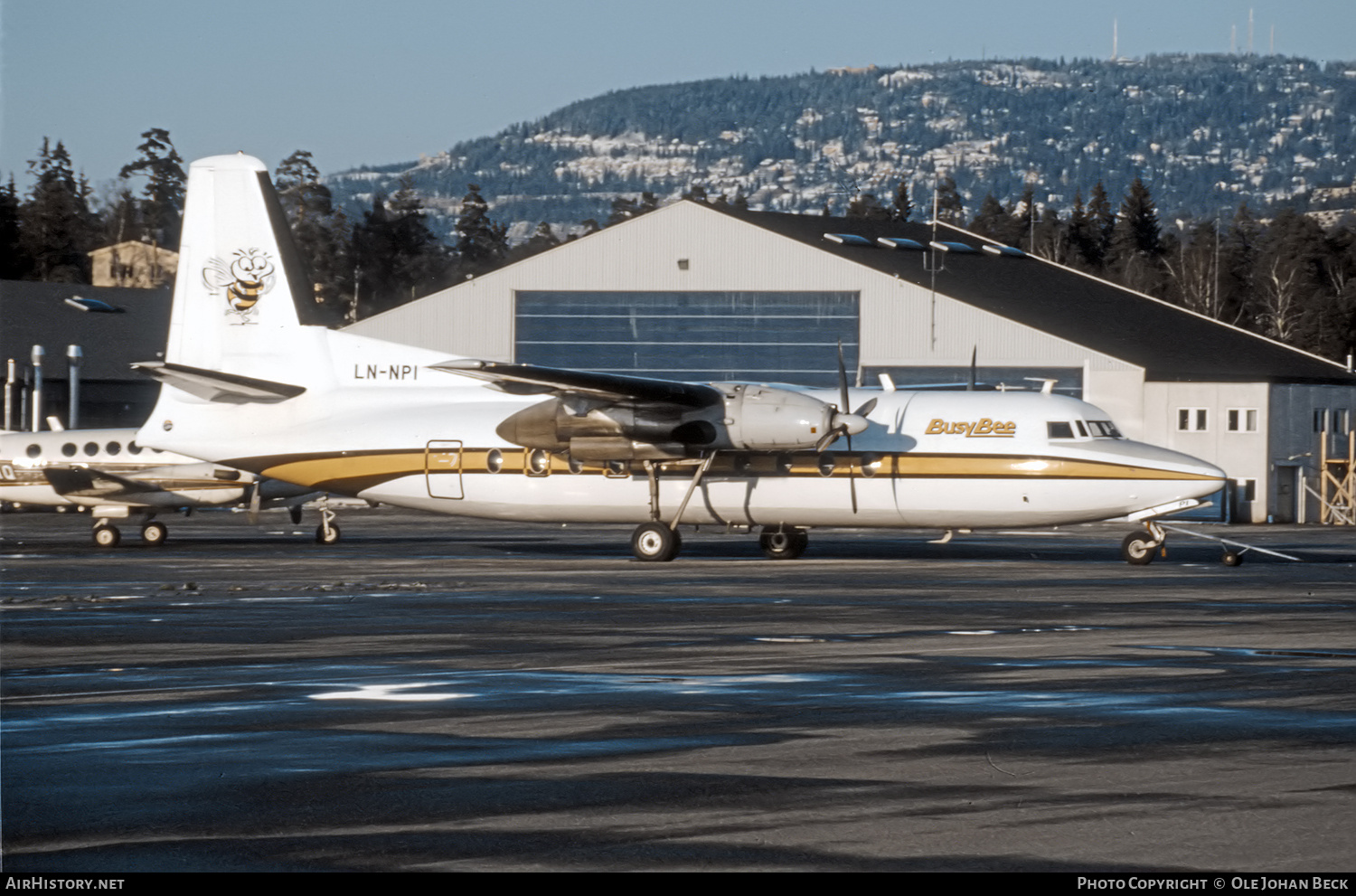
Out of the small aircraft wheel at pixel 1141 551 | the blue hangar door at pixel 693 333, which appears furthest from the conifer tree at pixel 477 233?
the small aircraft wheel at pixel 1141 551

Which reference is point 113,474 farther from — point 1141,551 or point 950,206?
point 950,206

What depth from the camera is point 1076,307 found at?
190 ft

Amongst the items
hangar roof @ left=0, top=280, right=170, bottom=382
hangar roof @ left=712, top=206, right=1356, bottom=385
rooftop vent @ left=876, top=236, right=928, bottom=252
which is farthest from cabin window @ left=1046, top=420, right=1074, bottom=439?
hangar roof @ left=0, top=280, right=170, bottom=382

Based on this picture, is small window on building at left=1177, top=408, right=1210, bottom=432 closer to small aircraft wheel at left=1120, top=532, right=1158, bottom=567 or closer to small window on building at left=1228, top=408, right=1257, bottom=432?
small window on building at left=1228, top=408, right=1257, bottom=432

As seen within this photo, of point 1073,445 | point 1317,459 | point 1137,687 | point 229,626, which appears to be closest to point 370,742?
point 1137,687

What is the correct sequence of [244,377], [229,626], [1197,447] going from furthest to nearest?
[1197,447]
[244,377]
[229,626]

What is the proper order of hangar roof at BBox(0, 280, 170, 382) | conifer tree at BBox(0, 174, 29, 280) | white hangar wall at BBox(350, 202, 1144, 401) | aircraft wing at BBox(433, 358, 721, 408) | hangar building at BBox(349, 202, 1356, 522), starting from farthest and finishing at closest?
1. conifer tree at BBox(0, 174, 29, 280)
2. hangar roof at BBox(0, 280, 170, 382)
3. white hangar wall at BBox(350, 202, 1144, 401)
4. hangar building at BBox(349, 202, 1356, 522)
5. aircraft wing at BBox(433, 358, 721, 408)

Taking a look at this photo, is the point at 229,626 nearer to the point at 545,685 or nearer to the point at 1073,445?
the point at 545,685

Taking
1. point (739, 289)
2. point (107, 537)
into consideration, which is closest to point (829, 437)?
point (107, 537)

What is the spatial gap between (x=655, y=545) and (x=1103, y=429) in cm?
790

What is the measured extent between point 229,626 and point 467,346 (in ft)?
122

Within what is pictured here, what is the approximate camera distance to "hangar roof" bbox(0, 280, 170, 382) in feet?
209

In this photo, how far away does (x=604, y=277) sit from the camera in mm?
52938

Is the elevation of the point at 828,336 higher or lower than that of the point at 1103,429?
higher
